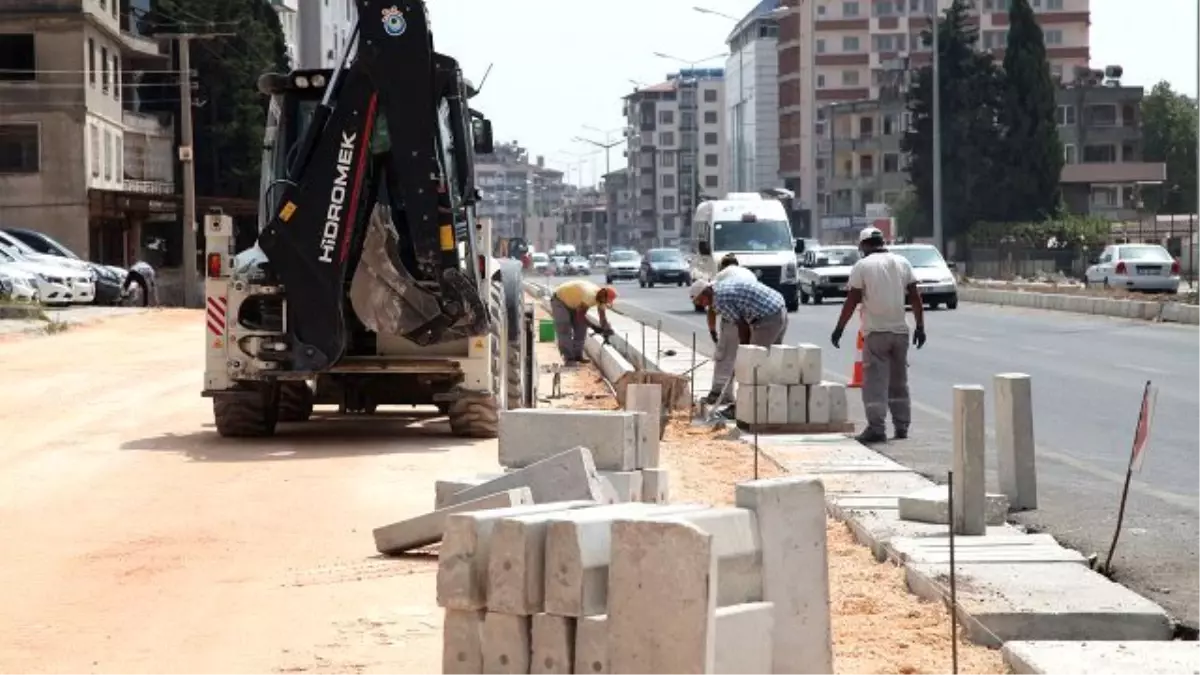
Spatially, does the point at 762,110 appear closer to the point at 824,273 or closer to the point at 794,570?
the point at 824,273

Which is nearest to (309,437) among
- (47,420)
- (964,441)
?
(47,420)

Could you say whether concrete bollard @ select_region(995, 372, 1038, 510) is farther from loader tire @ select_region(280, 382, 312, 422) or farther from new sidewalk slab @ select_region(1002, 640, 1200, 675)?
loader tire @ select_region(280, 382, 312, 422)

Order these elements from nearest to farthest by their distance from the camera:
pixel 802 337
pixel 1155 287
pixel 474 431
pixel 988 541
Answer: pixel 988 541 < pixel 474 431 < pixel 802 337 < pixel 1155 287

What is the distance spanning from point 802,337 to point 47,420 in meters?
18.3

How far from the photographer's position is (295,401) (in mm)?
21031

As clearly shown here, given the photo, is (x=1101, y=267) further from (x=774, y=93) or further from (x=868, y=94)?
(x=774, y=93)

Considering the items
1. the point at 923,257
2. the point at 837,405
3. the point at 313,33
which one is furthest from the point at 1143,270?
the point at 313,33

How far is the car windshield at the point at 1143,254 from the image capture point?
5619 centimetres

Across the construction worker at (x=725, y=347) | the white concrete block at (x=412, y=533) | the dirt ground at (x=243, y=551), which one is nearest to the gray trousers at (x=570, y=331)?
the dirt ground at (x=243, y=551)

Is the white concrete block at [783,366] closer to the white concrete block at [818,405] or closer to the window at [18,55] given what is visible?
the white concrete block at [818,405]

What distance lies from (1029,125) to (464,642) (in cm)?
9451

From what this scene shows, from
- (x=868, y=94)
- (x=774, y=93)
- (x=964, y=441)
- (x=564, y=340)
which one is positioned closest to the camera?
(x=964, y=441)

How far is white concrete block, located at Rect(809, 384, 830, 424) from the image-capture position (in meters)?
19.9

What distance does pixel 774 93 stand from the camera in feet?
602
